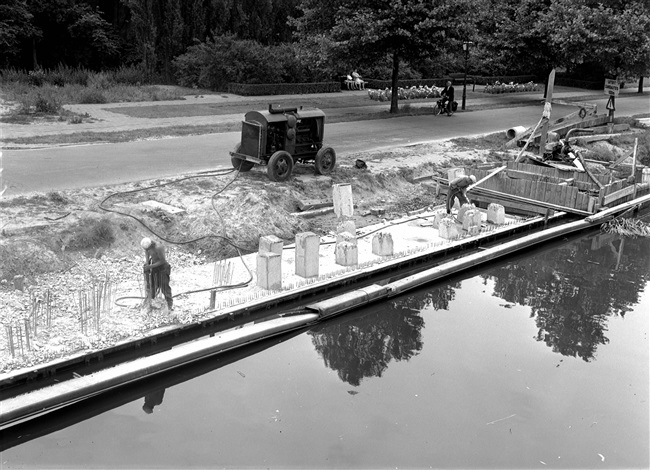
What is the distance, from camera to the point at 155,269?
1099 centimetres

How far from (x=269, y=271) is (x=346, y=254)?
2061mm

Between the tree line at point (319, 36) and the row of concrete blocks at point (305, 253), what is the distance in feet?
45.2

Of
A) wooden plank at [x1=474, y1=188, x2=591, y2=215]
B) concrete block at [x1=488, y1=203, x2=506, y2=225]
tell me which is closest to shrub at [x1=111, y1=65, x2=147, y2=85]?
wooden plank at [x1=474, y1=188, x2=591, y2=215]

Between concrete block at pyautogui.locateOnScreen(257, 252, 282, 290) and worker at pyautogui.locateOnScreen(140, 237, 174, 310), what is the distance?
1838 mm

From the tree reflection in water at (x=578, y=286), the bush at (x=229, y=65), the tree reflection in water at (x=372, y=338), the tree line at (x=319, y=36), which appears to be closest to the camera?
the tree reflection in water at (x=372, y=338)

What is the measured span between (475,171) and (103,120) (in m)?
12.9

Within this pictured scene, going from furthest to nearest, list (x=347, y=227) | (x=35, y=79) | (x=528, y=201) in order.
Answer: (x=35, y=79) < (x=528, y=201) < (x=347, y=227)

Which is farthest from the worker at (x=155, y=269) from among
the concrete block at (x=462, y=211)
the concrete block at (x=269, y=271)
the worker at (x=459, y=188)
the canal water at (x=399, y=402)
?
the worker at (x=459, y=188)

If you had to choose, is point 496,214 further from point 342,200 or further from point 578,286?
point 342,200

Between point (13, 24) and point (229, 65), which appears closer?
point (13, 24)

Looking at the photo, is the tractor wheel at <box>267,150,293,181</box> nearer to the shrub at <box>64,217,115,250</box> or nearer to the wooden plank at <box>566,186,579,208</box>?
the shrub at <box>64,217,115,250</box>

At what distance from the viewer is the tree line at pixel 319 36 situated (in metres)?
27.6

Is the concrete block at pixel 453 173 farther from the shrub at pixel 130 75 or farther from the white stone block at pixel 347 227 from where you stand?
the shrub at pixel 130 75

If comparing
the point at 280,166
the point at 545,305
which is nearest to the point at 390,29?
the point at 280,166
